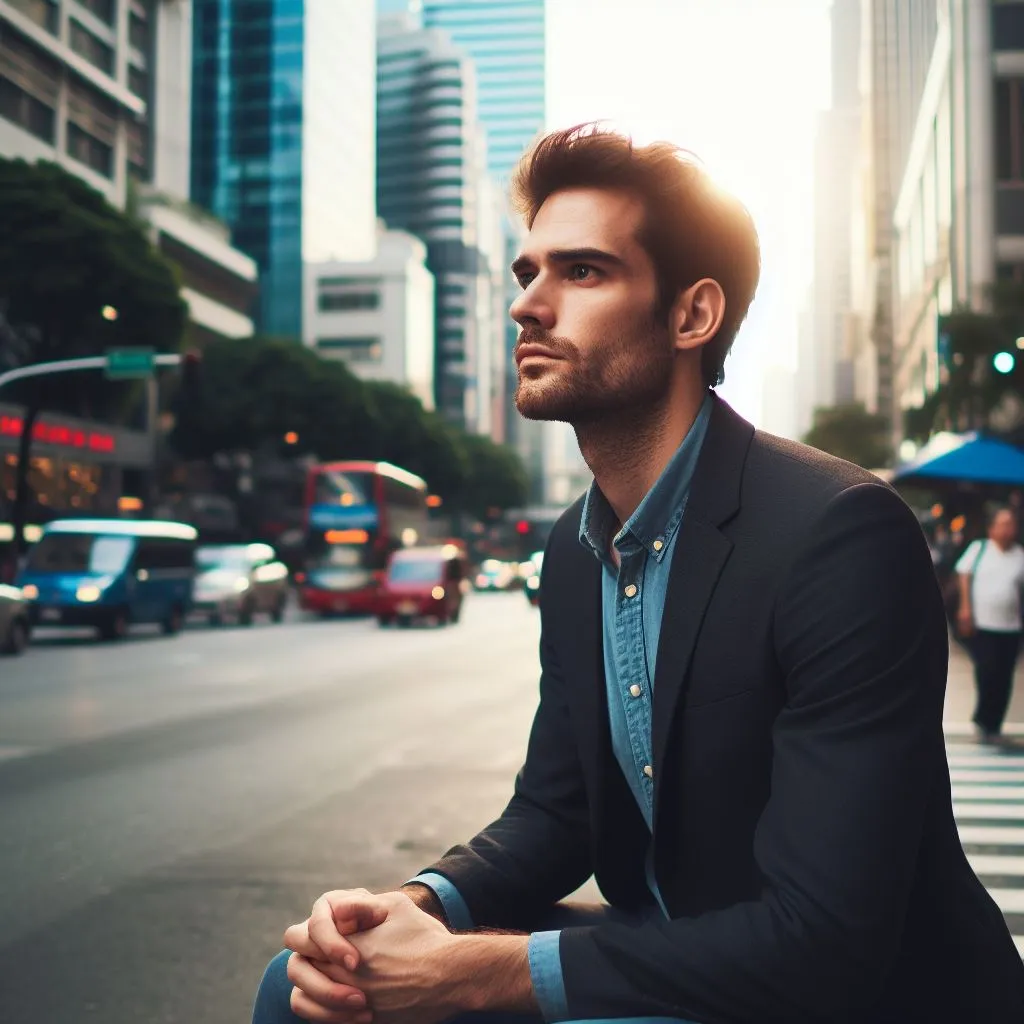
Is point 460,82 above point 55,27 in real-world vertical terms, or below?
above

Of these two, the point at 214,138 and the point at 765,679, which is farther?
the point at 214,138

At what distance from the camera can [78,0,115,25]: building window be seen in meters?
50.9

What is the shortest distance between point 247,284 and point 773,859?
7280 cm

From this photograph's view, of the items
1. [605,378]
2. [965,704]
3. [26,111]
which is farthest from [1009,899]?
[26,111]

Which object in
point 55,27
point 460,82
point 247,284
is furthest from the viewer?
point 460,82

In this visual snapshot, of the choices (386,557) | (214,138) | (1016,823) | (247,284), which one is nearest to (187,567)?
(386,557)

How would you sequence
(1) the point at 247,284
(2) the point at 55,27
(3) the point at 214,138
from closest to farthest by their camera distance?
1. (2) the point at 55,27
2. (1) the point at 247,284
3. (3) the point at 214,138

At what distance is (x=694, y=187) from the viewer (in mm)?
2098

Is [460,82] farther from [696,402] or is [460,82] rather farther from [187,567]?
[696,402]

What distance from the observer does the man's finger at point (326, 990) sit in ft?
6.16

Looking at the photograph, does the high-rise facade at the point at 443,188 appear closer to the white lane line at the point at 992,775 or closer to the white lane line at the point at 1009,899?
the white lane line at the point at 992,775

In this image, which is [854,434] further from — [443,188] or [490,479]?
[443,188]

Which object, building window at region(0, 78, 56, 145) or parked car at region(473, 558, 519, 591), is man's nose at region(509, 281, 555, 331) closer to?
building window at region(0, 78, 56, 145)

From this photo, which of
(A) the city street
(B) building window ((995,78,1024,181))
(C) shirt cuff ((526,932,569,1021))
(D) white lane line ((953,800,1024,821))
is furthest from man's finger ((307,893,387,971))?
(B) building window ((995,78,1024,181))
